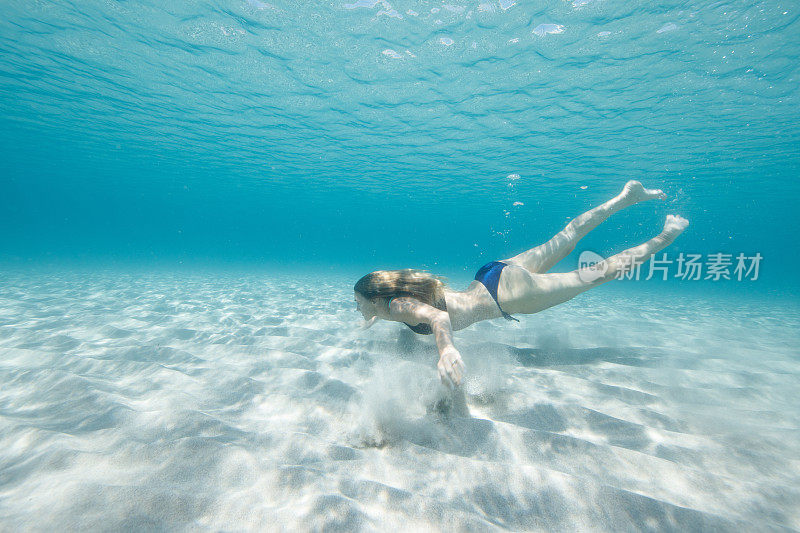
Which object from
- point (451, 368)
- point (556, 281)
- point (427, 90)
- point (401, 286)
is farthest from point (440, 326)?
point (427, 90)

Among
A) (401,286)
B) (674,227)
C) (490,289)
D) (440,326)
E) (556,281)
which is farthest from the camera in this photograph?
(674,227)

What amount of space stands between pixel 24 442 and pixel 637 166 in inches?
1219

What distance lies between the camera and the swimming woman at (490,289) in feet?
12.6

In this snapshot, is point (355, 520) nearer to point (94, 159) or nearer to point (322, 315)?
point (322, 315)

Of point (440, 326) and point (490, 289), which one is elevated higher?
point (490, 289)

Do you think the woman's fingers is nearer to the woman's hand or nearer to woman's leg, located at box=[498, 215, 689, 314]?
the woman's hand

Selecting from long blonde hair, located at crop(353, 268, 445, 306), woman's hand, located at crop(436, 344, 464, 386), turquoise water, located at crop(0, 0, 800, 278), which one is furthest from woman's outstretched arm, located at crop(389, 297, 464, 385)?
turquoise water, located at crop(0, 0, 800, 278)

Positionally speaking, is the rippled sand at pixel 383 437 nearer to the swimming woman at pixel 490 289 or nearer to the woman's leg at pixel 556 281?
the swimming woman at pixel 490 289

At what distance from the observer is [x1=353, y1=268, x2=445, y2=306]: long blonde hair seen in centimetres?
407

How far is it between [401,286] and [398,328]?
3.14 metres

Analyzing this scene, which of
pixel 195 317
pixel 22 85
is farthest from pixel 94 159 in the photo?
pixel 195 317

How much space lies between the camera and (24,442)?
7.91 ft

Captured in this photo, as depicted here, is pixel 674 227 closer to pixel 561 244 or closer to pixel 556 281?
pixel 561 244

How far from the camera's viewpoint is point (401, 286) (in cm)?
410
